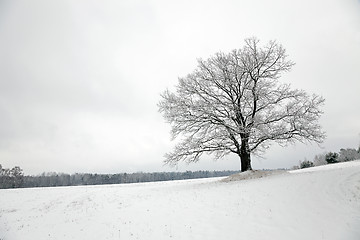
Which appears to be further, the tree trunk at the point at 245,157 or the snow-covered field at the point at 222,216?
the tree trunk at the point at 245,157

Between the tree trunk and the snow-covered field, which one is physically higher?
the tree trunk

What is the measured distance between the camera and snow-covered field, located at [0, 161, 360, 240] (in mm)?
8086

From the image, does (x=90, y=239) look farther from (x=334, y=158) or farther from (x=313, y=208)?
(x=334, y=158)

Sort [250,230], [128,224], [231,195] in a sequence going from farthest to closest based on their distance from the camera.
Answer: [231,195], [128,224], [250,230]

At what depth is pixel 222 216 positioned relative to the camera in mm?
9805

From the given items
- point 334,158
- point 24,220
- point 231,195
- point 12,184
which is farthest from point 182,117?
point 12,184

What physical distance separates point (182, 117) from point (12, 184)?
92492 millimetres

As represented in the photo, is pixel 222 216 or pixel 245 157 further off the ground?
pixel 245 157

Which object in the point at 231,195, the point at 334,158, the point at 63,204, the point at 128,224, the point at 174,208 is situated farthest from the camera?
the point at 334,158

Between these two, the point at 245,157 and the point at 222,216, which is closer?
the point at 222,216

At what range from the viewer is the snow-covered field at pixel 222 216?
809 cm

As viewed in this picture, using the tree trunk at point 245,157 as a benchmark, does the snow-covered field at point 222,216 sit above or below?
below

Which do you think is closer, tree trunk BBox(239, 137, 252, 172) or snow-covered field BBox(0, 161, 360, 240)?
snow-covered field BBox(0, 161, 360, 240)

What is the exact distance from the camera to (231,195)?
12.5 meters
